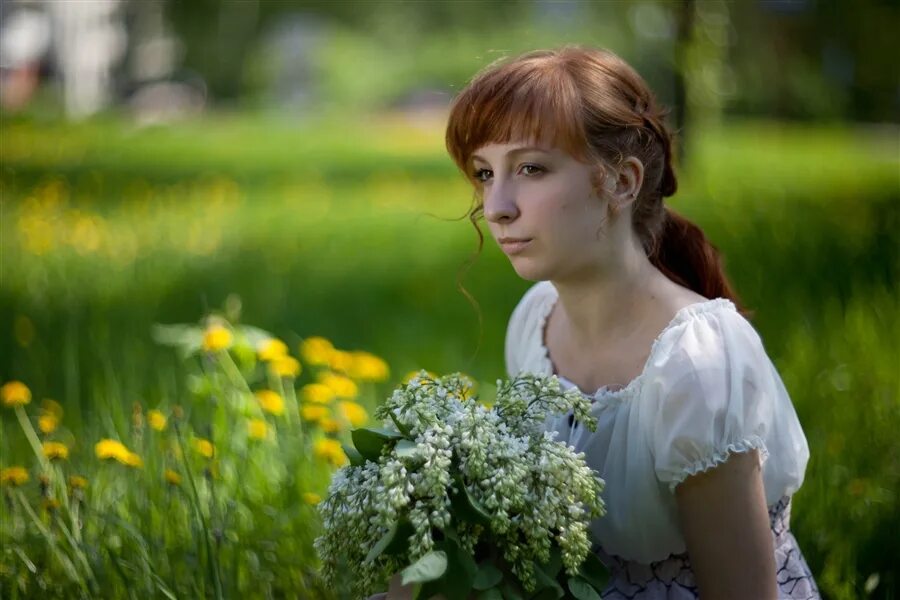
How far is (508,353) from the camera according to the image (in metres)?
2.69

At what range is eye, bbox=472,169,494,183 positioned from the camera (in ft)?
6.95

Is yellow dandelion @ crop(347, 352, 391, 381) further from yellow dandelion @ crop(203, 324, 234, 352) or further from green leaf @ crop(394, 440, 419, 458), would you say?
green leaf @ crop(394, 440, 419, 458)

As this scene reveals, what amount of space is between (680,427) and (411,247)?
489 cm

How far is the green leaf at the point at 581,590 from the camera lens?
181 centimetres

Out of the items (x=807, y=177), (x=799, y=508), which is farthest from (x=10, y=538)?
(x=807, y=177)

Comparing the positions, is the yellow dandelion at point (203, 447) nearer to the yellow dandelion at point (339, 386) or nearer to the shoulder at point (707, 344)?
the yellow dandelion at point (339, 386)

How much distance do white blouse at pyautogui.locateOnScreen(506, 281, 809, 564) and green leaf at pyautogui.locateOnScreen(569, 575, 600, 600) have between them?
20 cm

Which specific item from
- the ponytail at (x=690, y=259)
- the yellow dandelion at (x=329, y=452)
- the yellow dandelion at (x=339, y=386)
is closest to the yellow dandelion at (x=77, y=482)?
the yellow dandelion at (x=329, y=452)

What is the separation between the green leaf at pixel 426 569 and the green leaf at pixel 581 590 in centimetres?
26

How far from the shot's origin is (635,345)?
2094 mm

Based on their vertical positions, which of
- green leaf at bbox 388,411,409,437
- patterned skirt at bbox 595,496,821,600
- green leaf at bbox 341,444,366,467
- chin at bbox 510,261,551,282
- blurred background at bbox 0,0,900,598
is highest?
chin at bbox 510,261,551,282

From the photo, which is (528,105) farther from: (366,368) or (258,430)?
(366,368)

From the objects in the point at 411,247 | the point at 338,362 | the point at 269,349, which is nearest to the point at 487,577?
the point at 269,349

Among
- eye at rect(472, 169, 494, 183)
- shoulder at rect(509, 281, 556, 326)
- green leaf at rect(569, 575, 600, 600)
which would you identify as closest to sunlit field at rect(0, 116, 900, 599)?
shoulder at rect(509, 281, 556, 326)
